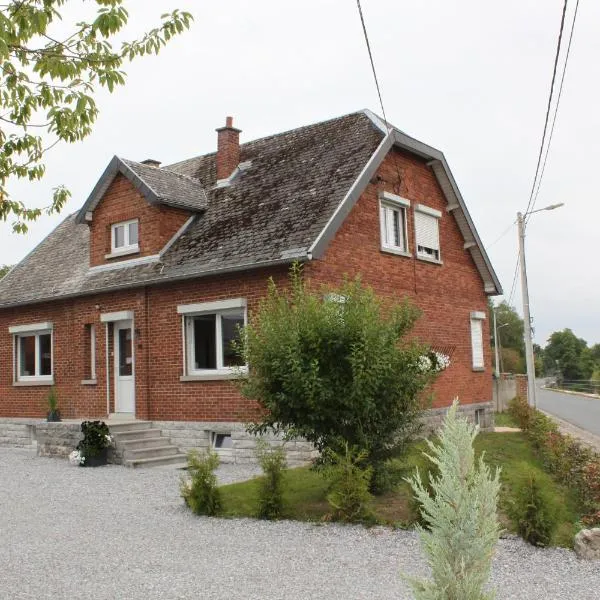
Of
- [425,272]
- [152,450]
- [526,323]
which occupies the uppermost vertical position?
[425,272]

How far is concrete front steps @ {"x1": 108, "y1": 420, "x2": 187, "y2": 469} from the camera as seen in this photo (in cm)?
1437

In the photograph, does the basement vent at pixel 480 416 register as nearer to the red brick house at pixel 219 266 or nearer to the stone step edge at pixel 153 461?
the red brick house at pixel 219 266

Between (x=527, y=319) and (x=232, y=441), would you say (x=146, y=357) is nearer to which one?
(x=232, y=441)

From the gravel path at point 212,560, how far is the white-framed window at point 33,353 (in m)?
9.07

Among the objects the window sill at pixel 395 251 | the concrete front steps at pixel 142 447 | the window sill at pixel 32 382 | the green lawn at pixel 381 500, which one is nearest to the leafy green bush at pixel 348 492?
the green lawn at pixel 381 500

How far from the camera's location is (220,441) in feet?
49.4

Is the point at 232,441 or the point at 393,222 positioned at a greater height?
the point at 393,222

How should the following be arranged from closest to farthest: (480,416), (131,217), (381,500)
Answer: (381,500)
(131,217)
(480,416)

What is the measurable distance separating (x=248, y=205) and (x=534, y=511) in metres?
10.3

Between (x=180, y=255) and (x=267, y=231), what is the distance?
2.34 metres

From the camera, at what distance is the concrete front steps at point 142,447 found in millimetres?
14367

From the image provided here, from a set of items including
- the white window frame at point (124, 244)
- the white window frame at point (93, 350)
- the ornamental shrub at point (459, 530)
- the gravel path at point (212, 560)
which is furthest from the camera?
the white window frame at point (93, 350)

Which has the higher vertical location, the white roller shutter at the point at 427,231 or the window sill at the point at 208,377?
the white roller shutter at the point at 427,231

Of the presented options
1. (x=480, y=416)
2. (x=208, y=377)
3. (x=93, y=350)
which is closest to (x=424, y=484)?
(x=208, y=377)
